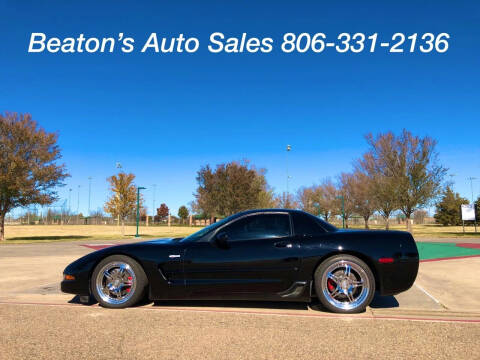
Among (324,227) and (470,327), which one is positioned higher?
(324,227)

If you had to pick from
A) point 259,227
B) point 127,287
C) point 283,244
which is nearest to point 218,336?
point 283,244

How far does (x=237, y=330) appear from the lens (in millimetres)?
3688

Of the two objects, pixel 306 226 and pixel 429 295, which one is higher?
pixel 306 226

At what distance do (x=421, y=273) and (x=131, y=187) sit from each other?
35.7 meters

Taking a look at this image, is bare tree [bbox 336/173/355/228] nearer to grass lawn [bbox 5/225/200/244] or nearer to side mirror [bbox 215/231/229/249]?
grass lawn [bbox 5/225/200/244]

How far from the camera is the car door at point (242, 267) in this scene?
14.7ft

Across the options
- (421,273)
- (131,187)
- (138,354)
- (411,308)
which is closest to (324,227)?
(411,308)

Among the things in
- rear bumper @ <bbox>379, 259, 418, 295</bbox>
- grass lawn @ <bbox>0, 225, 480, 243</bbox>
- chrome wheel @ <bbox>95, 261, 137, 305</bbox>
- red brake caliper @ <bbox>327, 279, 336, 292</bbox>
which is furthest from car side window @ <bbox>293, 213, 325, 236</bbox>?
grass lawn @ <bbox>0, 225, 480, 243</bbox>

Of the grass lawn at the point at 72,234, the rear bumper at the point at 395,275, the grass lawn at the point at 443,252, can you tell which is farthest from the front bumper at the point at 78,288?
the grass lawn at the point at 72,234

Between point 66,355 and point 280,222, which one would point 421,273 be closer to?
point 280,222

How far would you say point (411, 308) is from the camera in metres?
4.81

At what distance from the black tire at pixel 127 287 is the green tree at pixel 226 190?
30490 millimetres

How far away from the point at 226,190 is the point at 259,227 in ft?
102

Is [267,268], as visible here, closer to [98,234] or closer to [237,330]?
[237,330]
